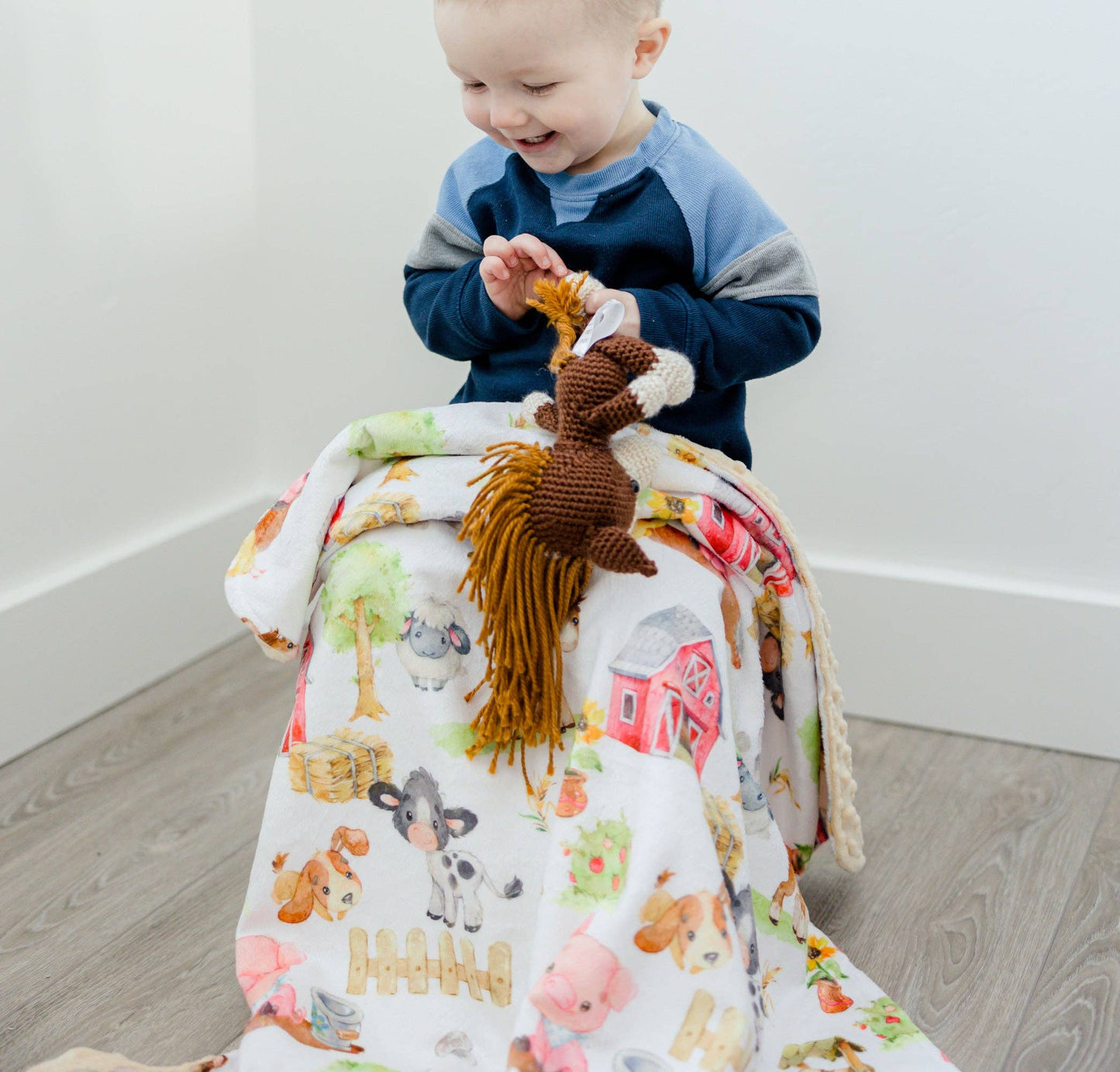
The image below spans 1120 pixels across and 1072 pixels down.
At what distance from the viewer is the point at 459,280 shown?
3.60 feet

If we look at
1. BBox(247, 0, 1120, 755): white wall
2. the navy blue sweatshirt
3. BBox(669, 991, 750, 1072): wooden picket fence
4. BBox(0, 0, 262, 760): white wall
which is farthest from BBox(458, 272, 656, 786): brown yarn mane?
BBox(0, 0, 262, 760): white wall

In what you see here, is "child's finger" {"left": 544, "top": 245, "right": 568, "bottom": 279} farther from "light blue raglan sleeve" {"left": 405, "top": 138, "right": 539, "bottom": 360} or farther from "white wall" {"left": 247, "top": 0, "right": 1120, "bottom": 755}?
"white wall" {"left": 247, "top": 0, "right": 1120, "bottom": 755}

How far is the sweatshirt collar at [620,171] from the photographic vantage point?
3.42 feet

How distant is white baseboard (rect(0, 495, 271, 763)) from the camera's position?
1.42 metres

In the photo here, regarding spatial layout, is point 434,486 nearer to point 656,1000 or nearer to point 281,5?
point 656,1000

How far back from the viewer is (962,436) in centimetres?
143

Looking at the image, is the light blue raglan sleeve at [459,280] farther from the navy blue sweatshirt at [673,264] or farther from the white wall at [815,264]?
the white wall at [815,264]

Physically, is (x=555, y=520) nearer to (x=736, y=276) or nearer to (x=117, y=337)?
(x=736, y=276)

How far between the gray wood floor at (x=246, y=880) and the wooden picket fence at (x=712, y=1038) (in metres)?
0.29

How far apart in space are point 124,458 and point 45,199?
1.13 ft

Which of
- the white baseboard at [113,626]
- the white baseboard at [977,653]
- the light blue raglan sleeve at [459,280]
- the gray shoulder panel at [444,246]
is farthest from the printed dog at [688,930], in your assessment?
the white baseboard at [113,626]

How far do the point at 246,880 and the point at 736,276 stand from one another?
2.53ft

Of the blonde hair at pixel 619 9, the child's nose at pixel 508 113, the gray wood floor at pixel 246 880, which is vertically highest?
the blonde hair at pixel 619 9

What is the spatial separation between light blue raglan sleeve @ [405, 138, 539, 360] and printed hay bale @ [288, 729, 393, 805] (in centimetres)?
38
